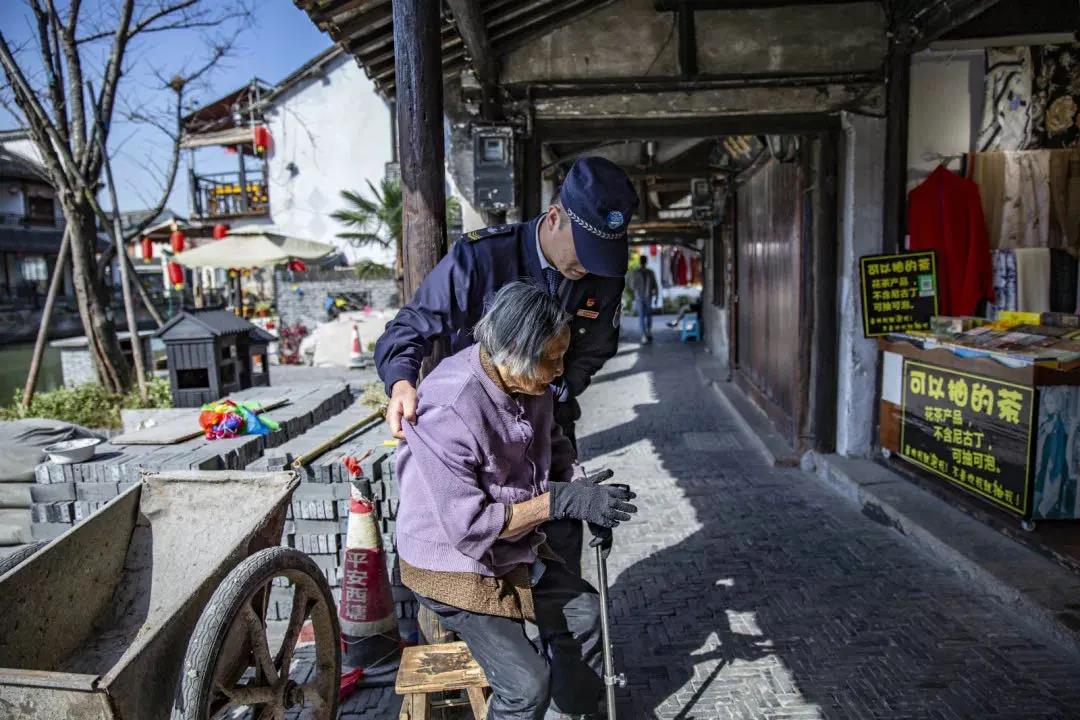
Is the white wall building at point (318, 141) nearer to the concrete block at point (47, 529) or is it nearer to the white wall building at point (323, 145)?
the white wall building at point (323, 145)

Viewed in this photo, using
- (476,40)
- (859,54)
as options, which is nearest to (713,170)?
(859,54)

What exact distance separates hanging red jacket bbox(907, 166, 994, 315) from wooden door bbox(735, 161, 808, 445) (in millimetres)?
1100

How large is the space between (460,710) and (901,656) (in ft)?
7.11

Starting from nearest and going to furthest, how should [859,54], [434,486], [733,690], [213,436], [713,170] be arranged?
[434,486]
[733,690]
[213,436]
[859,54]
[713,170]

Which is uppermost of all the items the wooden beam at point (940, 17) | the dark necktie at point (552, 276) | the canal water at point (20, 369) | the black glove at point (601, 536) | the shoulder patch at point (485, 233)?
the wooden beam at point (940, 17)

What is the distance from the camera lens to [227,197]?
102 ft

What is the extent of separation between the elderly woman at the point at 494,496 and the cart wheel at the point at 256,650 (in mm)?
523

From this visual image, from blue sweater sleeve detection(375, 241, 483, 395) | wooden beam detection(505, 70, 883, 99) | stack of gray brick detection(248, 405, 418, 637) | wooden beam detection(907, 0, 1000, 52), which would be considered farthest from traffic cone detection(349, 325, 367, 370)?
blue sweater sleeve detection(375, 241, 483, 395)

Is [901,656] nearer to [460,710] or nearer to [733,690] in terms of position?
[733,690]

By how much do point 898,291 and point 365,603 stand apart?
4.93 m

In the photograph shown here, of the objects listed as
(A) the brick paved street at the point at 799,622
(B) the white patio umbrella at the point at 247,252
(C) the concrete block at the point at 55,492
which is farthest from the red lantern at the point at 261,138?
(C) the concrete block at the point at 55,492

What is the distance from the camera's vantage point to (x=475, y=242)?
9.47ft

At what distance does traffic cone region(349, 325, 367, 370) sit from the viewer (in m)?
15.3

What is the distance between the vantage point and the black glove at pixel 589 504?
7.59 feet
